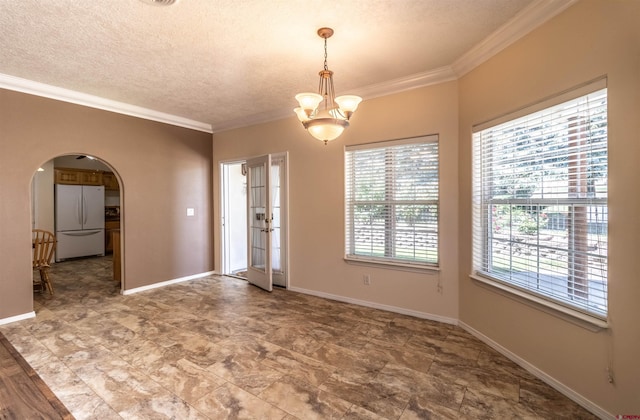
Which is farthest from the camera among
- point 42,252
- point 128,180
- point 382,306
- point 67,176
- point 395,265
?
point 67,176

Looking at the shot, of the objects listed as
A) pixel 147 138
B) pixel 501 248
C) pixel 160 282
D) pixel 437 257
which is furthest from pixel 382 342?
pixel 147 138

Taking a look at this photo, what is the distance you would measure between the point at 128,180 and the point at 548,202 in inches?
196

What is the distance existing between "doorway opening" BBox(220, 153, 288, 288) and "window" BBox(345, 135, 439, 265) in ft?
3.74

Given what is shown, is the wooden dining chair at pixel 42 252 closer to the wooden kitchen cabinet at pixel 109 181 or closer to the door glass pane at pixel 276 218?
the door glass pane at pixel 276 218

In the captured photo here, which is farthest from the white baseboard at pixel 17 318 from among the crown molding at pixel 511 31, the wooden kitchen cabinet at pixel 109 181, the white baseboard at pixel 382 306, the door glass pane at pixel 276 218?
the crown molding at pixel 511 31

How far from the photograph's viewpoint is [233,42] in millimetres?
2635

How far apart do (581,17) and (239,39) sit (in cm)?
245

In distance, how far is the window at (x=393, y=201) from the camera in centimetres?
340

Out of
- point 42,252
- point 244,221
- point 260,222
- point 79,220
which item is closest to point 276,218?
point 260,222

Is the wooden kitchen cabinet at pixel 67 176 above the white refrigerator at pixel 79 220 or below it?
above

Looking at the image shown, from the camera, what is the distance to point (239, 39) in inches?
102

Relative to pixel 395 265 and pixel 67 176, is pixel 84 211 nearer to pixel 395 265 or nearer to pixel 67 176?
pixel 67 176

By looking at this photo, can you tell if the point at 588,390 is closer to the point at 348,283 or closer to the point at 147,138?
the point at 348,283

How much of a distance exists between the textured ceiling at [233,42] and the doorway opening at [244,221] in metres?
1.35
